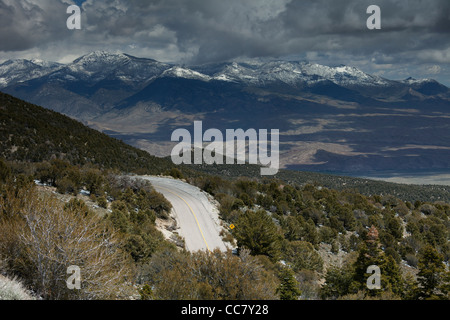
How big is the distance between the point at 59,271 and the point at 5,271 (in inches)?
68.8

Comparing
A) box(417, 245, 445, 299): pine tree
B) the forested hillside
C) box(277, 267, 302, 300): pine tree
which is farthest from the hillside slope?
box(417, 245, 445, 299): pine tree

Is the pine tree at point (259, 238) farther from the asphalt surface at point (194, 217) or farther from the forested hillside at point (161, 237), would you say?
the asphalt surface at point (194, 217)

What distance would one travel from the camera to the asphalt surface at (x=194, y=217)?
2384cm

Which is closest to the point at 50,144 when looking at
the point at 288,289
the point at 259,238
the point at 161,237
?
the point at 161,237

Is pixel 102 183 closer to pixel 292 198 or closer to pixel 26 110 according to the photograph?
pixel 292 198

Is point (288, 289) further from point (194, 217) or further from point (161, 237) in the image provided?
point (194, 217)

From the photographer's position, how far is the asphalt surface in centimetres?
2384

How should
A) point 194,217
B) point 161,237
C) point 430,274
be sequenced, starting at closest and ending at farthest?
point 430,274
point 161,237
point 194,217

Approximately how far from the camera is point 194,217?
92.7 feet

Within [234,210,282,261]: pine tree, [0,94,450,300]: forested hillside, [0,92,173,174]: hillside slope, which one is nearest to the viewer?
[0,94,450,300]: forested hillside

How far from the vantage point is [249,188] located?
134 ft

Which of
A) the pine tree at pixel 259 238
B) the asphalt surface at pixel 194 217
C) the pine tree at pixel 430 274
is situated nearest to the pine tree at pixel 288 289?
the pine tree at pixel 430 274

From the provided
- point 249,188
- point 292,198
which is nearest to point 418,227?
point 292,198

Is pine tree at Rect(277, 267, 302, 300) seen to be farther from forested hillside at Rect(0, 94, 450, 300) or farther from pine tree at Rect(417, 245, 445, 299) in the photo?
pine tree at Rect(417, 245, 445, 299)
